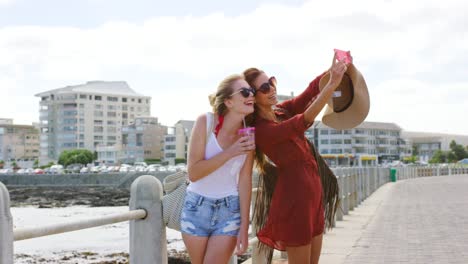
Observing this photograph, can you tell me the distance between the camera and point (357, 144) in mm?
146500

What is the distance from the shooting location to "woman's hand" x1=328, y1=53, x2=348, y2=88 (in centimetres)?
352

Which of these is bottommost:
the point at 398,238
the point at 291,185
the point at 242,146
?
the point at 398,238

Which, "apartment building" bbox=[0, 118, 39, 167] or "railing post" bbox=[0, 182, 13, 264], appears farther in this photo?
"apartment building" bbox=[0, 118, 39, 167]

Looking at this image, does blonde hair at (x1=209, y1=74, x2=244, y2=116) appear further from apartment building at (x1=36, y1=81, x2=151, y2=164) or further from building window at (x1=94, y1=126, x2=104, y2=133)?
building window at (x1=94, y1=126, x2=104, y2=133)

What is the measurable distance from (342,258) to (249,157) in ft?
16.1

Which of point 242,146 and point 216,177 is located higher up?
point 242,146

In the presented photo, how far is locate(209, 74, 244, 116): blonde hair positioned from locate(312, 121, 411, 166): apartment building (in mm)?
136528

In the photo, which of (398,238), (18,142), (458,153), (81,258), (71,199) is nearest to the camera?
(398,238)

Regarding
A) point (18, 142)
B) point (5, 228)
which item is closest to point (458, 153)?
point (18, 142)

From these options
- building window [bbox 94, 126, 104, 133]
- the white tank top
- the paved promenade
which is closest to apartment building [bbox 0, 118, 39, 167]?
building window [bbox 94, 126, 104, 133]

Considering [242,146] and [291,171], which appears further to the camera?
[291,171]

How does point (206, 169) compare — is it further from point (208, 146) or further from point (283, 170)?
point (283, 170)

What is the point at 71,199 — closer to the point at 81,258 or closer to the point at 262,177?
the point at 81,258

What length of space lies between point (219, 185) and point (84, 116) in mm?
165875
